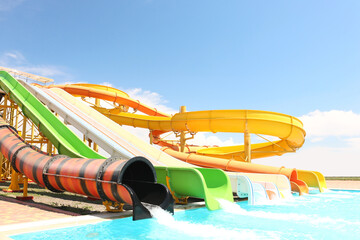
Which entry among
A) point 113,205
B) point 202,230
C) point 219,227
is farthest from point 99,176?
point 219,227

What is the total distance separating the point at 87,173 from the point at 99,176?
0.51m

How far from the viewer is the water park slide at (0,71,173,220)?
7.27 metres

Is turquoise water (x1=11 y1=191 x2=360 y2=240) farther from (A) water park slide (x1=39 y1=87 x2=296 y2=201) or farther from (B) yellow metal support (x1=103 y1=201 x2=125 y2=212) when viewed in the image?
(A) water park slide (x1=39 y1=87 x2=296 y2=201)

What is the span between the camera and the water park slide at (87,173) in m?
7.27

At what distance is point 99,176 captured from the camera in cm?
759

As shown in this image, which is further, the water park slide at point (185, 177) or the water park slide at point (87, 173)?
the water park slide at point (185, 177)

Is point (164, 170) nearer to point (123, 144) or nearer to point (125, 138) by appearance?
point (123, 144)

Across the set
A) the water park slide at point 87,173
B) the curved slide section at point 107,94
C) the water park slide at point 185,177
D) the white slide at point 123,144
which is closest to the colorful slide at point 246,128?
the white slide at point 123,144

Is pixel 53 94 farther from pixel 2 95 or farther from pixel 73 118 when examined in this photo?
pixel 73 118

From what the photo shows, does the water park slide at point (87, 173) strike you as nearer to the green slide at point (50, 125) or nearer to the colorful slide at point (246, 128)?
the green slide at point (50, 125)

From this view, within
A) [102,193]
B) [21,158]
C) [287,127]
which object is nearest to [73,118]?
[21,158]

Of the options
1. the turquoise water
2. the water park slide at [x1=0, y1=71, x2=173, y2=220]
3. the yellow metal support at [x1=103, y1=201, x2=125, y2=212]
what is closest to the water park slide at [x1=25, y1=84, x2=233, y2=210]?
the turquoise water

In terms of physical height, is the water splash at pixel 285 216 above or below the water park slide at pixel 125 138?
below

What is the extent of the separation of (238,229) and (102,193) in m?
3.34
